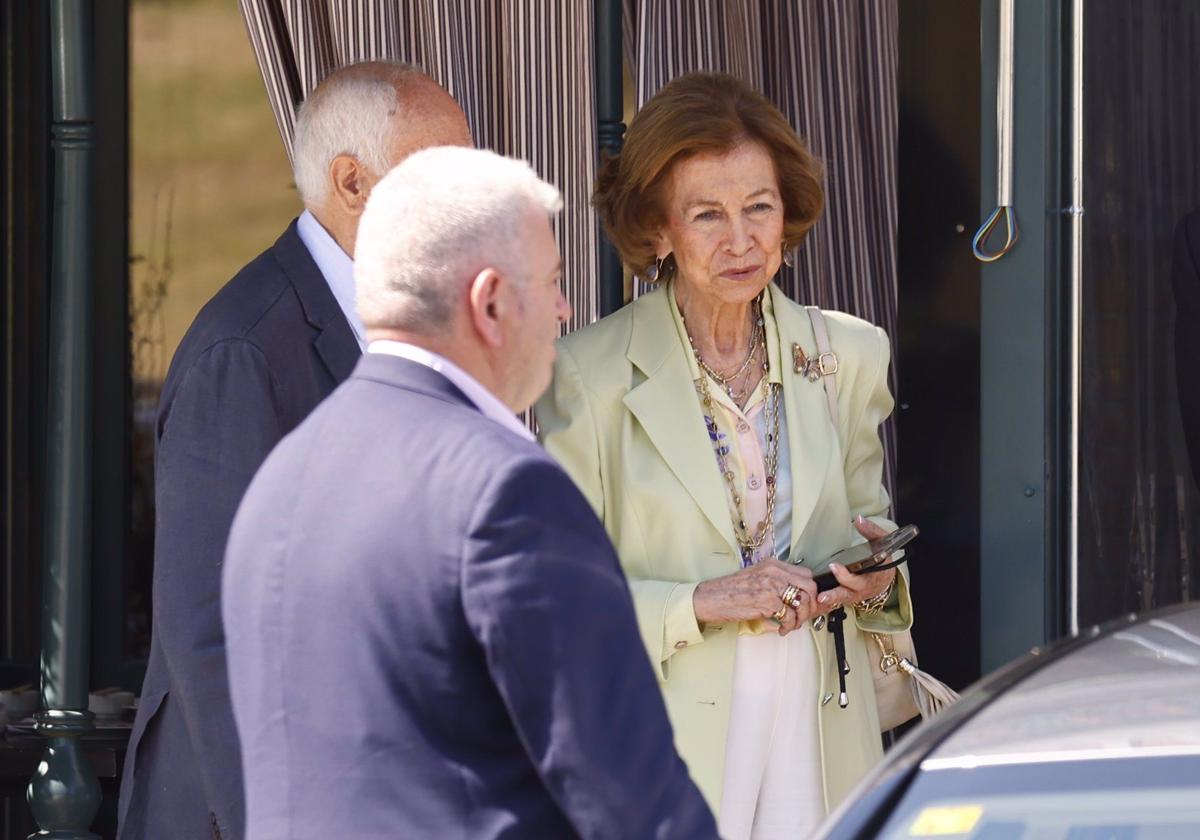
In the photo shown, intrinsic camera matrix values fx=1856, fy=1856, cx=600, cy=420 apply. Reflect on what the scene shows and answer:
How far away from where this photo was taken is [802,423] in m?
3.18

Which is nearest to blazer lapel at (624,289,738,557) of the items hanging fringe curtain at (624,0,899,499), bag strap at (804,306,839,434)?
bag strap at (804,306,839,434)

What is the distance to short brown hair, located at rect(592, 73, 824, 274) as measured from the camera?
3.20 metres

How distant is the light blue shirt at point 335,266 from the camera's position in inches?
111

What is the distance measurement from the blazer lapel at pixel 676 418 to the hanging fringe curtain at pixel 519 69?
3.38 ft

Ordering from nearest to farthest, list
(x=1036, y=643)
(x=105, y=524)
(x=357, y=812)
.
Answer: (x=357, y=812) → (x=1036, y=643) → (x=105, y=524)

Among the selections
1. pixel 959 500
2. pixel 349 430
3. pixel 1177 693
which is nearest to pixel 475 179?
pixel 349 430

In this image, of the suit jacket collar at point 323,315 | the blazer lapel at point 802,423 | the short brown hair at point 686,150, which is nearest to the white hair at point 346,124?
the suit jacket collar at point 323,315

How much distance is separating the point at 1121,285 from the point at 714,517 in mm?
1527

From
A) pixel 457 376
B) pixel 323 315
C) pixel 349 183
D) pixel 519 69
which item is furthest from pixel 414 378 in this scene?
pixel 519 69

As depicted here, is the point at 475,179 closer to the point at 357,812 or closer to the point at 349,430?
the point at 349,430

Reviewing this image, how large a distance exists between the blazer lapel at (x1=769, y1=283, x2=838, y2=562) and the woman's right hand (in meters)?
0.15

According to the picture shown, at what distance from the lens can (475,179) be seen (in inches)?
73.5

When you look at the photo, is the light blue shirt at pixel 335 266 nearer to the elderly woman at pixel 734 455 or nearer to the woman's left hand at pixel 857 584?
the elderly woman at pixel 734 455

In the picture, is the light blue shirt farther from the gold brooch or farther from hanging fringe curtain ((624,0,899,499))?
hanging fringe curtain ((624,0,899,499))
